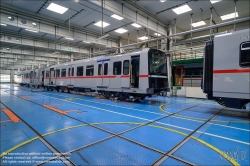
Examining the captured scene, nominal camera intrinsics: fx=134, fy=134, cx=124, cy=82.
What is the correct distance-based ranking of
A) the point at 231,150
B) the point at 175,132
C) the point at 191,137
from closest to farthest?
the point at 231,150
the point at 191,137
the point at 175,132

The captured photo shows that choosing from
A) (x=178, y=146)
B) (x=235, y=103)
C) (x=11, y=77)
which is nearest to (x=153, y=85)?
(x=235, y=103)

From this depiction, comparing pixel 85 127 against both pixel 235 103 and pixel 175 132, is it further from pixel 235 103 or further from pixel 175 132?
pixel 235 103

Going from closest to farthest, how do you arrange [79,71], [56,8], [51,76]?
[56,8] → [79,71] → [51,76]

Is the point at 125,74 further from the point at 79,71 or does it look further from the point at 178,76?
the point at 178,76

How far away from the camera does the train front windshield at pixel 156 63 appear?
8.21 m

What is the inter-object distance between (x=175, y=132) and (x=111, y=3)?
917 centimetres

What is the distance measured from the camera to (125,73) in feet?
30.4

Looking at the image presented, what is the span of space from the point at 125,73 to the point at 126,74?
12 centimetres

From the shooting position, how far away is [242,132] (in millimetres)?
4133

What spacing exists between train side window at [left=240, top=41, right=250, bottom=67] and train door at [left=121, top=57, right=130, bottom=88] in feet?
19.0

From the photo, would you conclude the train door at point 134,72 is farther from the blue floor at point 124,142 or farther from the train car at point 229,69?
the blue floor at point 124,142

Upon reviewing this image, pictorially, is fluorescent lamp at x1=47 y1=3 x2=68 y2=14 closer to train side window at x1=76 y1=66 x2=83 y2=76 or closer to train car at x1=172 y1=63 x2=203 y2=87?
train side window at x1=76 y1=66 x2=83 y2=76

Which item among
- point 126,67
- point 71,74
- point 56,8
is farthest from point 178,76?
point 56,8

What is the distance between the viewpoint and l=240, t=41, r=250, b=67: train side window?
5.12 m
